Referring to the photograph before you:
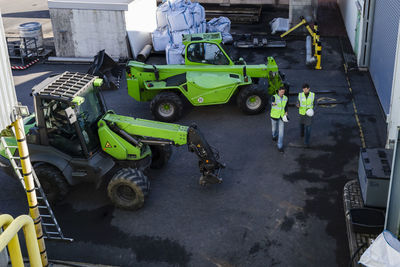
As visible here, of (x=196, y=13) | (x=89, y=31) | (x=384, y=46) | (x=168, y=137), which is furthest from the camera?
(x=196, y=13)

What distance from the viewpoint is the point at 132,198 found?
382 inches

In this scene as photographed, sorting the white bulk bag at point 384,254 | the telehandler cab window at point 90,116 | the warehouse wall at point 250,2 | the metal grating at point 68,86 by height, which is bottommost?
the white bulk bag at point 384,254

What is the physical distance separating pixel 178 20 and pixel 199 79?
6.26 metres

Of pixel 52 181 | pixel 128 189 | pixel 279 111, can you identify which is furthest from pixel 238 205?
pixel 52 181

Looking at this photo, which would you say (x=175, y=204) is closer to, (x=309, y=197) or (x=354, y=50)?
(x=309, y=197)

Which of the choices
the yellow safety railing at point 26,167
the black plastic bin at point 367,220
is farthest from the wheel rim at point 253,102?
the yellow safety railing at point 26,167

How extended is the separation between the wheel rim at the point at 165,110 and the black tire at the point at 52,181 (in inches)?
177

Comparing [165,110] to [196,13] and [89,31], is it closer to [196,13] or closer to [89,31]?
[89,31]

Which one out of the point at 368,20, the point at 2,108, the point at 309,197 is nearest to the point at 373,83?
the point at 368,20

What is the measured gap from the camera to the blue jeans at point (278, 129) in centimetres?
1168

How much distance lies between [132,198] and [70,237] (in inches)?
54.5

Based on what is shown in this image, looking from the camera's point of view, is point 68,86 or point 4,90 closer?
point 4,90

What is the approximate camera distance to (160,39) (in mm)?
19031

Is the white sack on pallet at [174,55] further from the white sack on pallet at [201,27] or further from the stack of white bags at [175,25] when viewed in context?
the white sack on pallet at [201,27]
